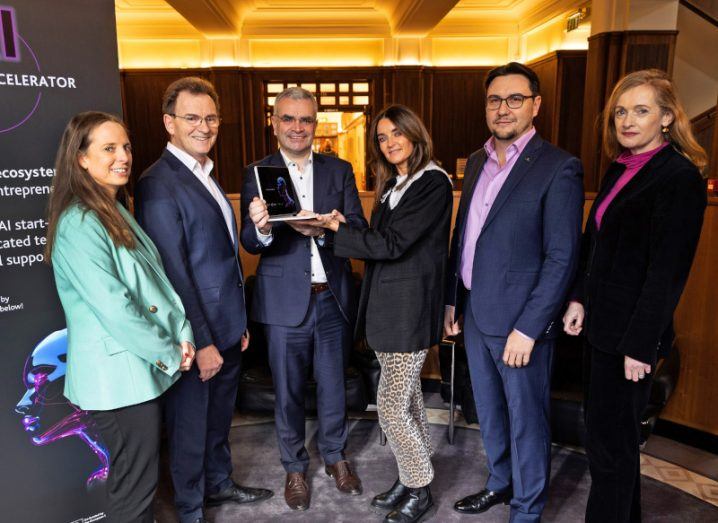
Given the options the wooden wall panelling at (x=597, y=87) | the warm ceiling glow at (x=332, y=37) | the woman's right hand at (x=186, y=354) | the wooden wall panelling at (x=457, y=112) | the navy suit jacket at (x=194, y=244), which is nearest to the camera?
the woman's right hand at (x=186, y=354)

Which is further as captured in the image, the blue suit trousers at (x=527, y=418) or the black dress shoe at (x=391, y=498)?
the black dress shoe at (x=391, y=498)

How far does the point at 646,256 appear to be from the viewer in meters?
1.64

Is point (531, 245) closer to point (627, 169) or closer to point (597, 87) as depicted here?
point (627, 169)

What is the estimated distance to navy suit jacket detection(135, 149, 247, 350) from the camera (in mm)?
1898

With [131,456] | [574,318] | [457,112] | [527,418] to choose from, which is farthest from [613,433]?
[457,112]

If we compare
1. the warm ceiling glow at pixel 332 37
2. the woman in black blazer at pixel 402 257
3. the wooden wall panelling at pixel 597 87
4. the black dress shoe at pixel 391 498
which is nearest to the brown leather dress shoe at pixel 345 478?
the black dress shoe at pixel 391 498

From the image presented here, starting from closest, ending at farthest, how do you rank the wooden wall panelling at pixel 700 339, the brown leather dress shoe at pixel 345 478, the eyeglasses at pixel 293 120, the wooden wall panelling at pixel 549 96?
the eyeglasses at pixel 293 120
the brown leather dress shoe at pixel 345 478
the wooden wall panelling at pixel 700 339
the wooden wall panelling at pixel 549 96

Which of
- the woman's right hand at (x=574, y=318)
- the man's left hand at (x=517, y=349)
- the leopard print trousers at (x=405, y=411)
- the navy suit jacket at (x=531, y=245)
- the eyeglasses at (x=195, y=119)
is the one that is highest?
the eyeglasses at (x=195, y=119)

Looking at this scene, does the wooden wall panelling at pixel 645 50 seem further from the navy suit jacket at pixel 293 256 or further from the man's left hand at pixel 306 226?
the man's left hand at pixel 306 226

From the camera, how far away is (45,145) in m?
1.77

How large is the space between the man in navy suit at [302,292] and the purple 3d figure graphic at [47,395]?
79 centimetres

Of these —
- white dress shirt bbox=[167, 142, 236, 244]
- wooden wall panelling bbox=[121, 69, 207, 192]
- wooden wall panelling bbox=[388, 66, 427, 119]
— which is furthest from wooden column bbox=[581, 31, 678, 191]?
wooden wall panelling bbox=[121, 69, 207, 192]

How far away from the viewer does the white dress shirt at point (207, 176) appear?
79.0 inches

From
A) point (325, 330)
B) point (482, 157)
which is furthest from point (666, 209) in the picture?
point (325, 330)
